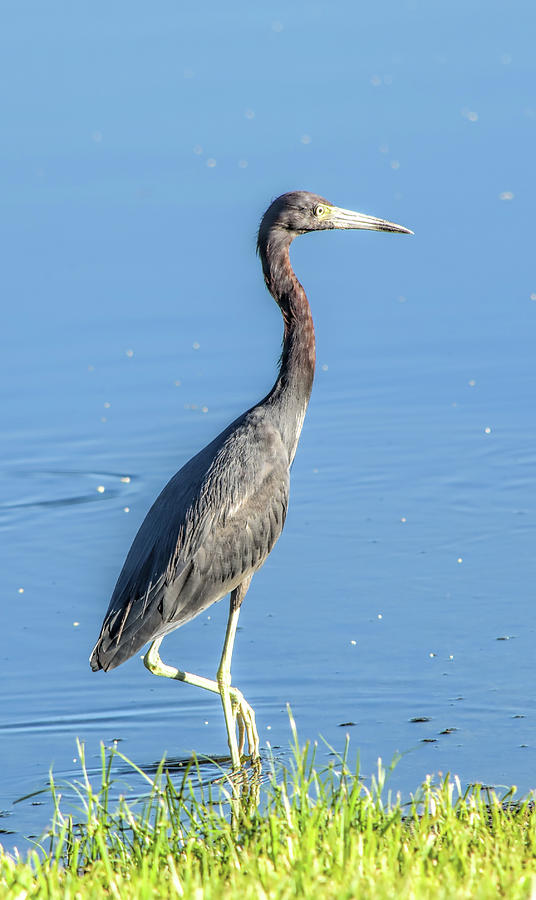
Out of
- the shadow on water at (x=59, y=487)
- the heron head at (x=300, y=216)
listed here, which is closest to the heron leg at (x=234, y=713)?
the heron head at (x=300, y=216)

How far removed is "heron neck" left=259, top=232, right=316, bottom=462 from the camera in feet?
22.9

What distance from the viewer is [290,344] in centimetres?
704

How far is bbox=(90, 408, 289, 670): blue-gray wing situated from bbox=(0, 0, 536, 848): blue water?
1.98 feet

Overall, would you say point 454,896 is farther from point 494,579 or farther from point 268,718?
point 494,579

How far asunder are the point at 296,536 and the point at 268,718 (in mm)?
1976

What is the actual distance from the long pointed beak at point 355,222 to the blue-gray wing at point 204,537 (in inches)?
45.7

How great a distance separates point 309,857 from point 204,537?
2955 millimetres

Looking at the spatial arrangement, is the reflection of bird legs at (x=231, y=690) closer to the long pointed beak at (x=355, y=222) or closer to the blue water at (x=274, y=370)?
the blue water at (x=274, y=370)

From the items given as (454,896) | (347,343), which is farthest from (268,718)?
(347,343)

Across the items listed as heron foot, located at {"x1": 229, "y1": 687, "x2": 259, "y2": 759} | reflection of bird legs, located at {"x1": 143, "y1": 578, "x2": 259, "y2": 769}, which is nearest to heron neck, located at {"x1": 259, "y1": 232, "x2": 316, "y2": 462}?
reflection of bird legs, located at {"x1": 143, "y1": 578, "x2": 259, "y2": 769}

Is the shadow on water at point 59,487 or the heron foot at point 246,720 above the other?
the shadow on water at point 59,487

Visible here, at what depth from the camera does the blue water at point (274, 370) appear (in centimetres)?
699

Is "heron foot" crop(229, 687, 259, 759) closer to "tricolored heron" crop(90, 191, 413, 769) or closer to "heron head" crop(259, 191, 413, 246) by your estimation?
"tricolored heron" crop(90, 191, 413, 769)

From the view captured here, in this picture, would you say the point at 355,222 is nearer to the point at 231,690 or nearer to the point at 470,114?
the point at 231,690
